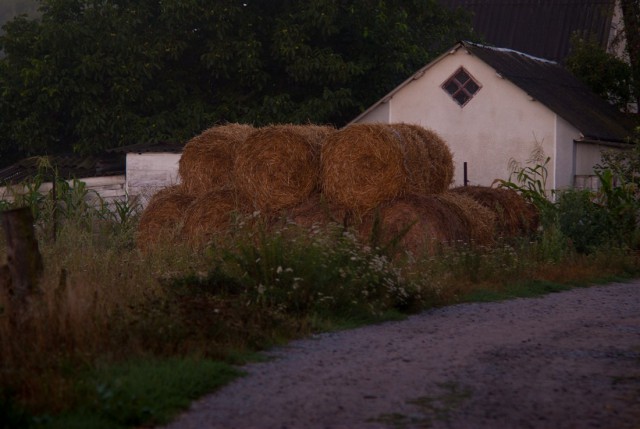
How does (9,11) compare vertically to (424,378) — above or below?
above

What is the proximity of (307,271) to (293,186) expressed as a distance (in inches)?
218

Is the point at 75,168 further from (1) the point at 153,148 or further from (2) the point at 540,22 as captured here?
(2) the point at 540,22

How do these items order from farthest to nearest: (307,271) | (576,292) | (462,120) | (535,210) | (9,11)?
1. (9,11)
2. (462,120)
3. (535,210)
4. (576,292)
5. (307,271)

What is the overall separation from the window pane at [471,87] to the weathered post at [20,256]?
17.2m

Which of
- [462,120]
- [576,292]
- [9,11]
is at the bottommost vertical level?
[576,292]

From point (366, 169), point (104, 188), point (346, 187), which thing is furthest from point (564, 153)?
point (104, 188)

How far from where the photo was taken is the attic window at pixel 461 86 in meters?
23.8

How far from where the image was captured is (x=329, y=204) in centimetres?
1552

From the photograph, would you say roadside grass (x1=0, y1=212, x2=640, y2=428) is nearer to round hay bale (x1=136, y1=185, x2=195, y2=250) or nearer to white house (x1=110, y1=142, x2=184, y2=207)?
round hay bale (x1=136, y1=185, x2=195, y2=250)

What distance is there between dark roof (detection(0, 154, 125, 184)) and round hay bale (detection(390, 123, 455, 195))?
9.42 meters

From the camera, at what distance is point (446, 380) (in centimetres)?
741

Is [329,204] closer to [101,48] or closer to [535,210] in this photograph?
[535,210]

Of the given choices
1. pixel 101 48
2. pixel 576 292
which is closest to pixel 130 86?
pixel 101 48

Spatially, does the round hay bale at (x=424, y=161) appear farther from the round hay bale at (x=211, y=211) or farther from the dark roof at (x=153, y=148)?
the dark roof at (x=153, y=148)
